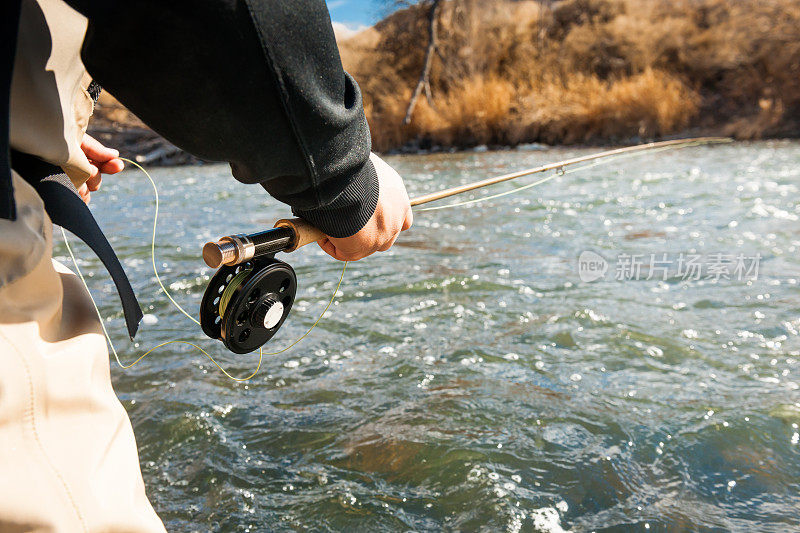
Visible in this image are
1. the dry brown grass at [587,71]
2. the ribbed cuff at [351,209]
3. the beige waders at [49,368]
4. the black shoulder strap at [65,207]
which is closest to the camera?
the beige waders at [49,368]

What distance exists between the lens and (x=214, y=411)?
95.3 inches

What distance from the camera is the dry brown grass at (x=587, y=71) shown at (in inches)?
563

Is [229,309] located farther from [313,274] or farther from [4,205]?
[313,274]

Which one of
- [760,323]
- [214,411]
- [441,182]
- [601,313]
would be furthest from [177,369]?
[441,182]

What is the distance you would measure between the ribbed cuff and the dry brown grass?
43.4ft

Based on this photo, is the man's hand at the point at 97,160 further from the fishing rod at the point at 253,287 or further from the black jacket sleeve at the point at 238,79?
the black jacket sleeve at the point at 238,79

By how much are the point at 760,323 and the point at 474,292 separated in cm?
139

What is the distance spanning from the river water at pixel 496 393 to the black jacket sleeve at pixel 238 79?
1.14m

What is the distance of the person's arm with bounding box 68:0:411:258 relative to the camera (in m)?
0.87

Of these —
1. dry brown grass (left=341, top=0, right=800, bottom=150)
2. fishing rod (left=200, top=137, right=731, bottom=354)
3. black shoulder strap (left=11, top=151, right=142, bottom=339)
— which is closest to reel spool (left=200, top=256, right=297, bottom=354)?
fishing rod (left=200, top=137, right=731, bottom=354)

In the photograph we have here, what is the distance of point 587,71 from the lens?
17.6m

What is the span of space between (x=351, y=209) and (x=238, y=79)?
0.35m

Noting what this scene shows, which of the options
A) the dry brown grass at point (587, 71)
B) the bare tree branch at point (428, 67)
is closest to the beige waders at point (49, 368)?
the dry brown grass at point (587, 71)

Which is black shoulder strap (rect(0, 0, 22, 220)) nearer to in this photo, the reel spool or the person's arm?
the person's arm
